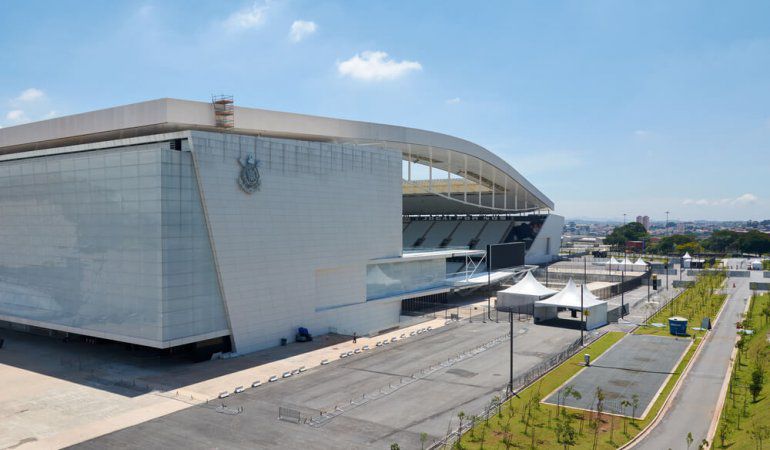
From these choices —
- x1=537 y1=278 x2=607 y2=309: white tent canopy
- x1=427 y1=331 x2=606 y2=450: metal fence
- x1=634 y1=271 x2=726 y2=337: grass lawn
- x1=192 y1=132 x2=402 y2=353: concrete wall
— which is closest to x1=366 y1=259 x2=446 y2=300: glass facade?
x1=192 y1=132 x2=402 y2=353: concrete wall

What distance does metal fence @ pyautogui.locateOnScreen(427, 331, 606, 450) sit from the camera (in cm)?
2111

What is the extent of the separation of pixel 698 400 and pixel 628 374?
4.75 m

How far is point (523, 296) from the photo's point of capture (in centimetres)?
5103

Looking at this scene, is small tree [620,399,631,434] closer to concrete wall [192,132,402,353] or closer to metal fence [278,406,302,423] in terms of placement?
metal fence [278,406,302,423]

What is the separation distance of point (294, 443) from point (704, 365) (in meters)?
25.6

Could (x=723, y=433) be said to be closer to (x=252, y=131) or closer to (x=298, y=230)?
(x=298, y=230)

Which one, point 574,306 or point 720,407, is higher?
point 574,306

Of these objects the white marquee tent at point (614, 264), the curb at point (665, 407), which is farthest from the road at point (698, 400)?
the white marquee tent at point (614, 264)

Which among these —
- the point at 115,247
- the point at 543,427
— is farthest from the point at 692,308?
the point at 115,247

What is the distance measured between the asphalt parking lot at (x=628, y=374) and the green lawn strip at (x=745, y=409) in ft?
10.4

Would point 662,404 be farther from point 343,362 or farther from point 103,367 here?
point 103,367

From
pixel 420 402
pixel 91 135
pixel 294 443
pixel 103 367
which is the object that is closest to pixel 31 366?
pixel 103 367

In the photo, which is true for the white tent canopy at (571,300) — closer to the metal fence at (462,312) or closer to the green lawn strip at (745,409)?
the metal fence at (462,312)

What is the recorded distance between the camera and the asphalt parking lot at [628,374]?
2586cm
